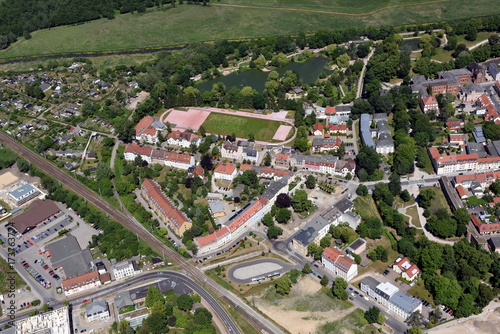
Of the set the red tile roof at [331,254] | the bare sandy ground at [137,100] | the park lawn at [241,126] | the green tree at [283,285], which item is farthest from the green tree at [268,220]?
the bare sandy ground at [137,100]

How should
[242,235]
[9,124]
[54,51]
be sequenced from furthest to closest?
[54,51] → [9,124] → [242,235]

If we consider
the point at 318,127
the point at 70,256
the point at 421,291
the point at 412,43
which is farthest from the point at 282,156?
the point at 412,43

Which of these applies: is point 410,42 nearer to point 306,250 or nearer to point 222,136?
point 222,136

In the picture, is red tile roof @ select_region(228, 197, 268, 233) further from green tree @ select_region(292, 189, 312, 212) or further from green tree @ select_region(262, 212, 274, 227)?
green tree @ select_region(292, 189, 312, 212)

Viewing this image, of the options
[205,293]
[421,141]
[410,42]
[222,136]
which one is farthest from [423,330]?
[410,42]

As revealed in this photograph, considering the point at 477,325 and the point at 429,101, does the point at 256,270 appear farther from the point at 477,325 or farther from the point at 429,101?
the point at 429,101

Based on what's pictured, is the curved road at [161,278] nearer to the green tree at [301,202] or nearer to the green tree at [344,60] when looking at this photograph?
the green tree at [301,202]
